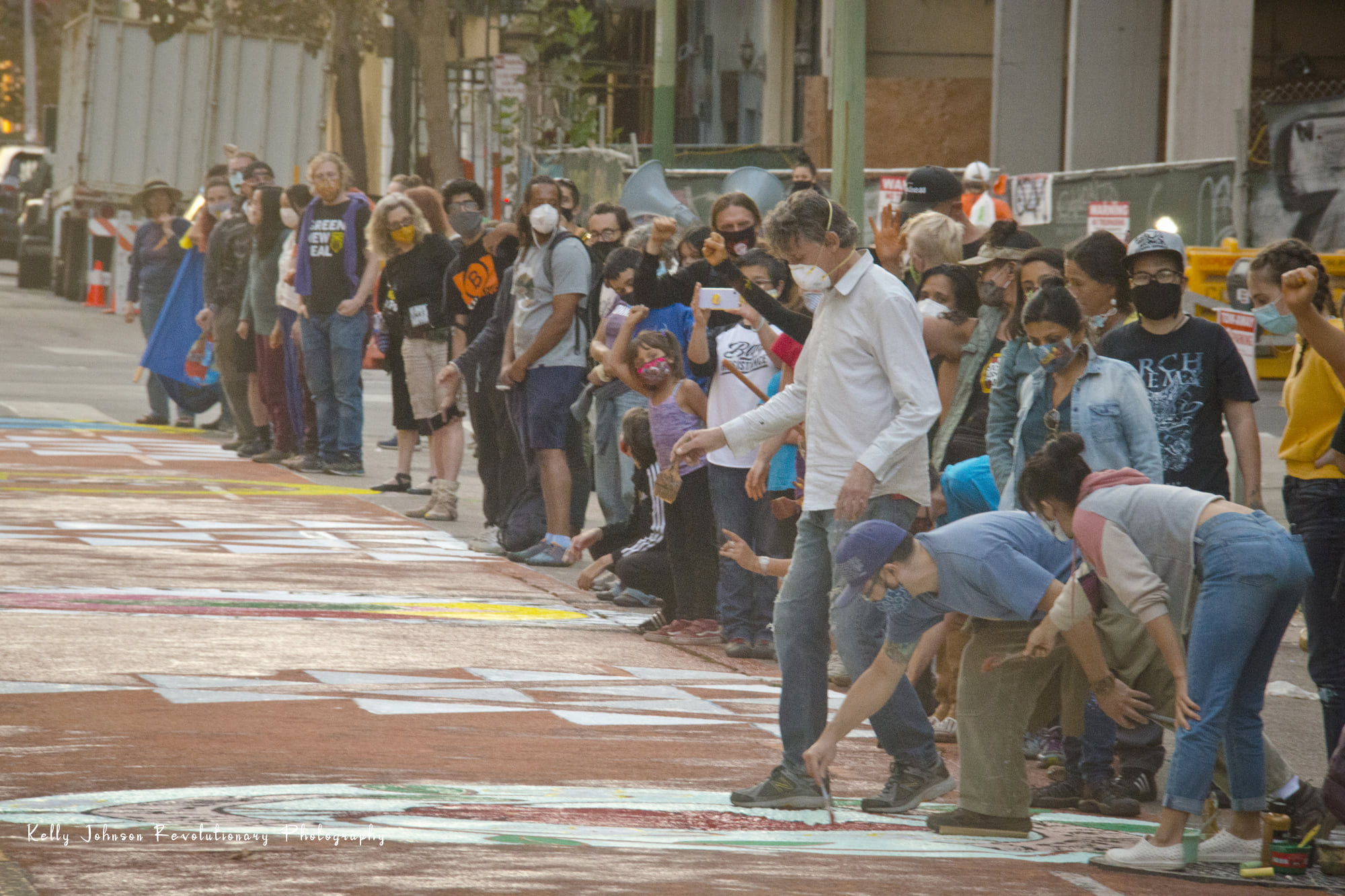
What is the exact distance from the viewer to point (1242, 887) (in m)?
5.52

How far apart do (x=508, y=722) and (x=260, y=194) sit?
994 cm

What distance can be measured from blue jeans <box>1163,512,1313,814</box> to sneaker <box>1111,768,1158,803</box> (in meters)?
0.83

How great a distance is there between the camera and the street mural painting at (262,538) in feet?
39.2

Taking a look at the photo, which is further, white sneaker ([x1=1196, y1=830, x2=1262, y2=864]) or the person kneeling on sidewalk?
the person kneeling on sidewalk

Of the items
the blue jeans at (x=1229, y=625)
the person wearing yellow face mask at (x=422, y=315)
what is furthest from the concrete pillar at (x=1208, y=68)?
the blue jeans at (x=1229, y=625)

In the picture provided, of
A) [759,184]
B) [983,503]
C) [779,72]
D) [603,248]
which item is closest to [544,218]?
[603,248]

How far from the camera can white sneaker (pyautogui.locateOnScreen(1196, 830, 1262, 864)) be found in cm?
574

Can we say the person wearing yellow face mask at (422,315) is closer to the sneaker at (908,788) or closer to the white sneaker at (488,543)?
the white sneaker at (488,543)

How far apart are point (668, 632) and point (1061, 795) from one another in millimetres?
3256

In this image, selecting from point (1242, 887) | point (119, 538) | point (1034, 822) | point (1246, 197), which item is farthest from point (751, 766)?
point (1246, 197)

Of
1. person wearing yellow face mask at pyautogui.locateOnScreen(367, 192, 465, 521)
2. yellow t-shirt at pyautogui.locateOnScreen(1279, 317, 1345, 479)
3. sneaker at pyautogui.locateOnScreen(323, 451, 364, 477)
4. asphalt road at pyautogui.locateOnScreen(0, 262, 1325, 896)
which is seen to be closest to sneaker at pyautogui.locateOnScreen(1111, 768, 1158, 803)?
asphalt road at pyautogui.locateOnScreen(0, 262, 1325, 896)

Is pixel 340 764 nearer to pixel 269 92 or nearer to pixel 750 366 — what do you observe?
pixel 750 366

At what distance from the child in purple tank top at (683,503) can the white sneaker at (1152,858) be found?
4035 mm

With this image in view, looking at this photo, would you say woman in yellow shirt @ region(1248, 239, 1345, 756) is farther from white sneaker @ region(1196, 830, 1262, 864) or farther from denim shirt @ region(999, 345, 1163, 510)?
white sneaker @ region(1196, 830, 1262, 864)
